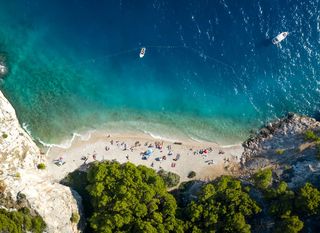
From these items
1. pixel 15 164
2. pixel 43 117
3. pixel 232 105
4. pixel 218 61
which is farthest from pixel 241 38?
pixel 15 164

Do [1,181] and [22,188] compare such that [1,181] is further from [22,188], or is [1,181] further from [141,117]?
[141,117]

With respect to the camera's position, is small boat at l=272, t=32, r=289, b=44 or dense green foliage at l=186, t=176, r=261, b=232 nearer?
dense green foliage at l=186, t=176, r=261, b=232

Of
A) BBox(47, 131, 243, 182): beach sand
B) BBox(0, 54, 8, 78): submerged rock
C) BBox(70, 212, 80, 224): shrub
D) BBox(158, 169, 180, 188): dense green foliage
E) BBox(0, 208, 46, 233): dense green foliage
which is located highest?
BBox(0, 54, 8, 78): submerged rock

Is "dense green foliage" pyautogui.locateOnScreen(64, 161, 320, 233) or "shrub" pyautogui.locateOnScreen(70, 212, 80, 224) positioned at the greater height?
"dense green foliage" pyautogui.locateOnScreen(64, 161, 320, 233)

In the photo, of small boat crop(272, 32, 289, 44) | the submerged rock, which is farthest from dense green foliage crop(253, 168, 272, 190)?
the submerged rock

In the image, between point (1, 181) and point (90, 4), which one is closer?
point (1, 181)

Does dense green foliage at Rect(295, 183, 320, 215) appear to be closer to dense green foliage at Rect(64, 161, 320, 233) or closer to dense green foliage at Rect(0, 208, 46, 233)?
dense green foliage at Rect(64, 161, 320, 233)
